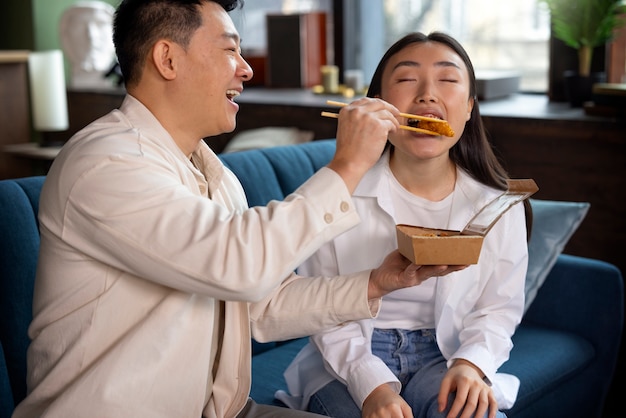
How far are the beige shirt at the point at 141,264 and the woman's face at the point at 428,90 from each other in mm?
446

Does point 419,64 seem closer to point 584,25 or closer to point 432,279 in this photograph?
point 432,279

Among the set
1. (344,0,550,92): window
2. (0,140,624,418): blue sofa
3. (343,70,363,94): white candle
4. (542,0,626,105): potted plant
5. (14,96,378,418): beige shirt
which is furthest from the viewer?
(343,70,363,94): white candle

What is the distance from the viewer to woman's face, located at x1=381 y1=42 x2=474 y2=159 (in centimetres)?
158

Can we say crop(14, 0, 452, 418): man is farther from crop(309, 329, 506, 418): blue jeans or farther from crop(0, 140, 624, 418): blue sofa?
crop(0, 140, 624, 418): blue sofa

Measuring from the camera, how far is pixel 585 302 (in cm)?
216

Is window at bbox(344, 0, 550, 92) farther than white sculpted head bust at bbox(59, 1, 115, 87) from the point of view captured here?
No

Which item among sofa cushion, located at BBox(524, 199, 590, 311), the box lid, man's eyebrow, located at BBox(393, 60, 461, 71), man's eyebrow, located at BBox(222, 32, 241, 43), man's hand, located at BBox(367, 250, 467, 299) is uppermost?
man's eyebrow, located at BBox(222, 32, 241, 43)

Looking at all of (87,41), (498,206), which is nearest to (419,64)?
(498,206)

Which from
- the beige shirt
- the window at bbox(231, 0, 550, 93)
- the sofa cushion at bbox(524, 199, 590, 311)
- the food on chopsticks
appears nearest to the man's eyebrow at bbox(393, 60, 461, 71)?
the food on chopsticks

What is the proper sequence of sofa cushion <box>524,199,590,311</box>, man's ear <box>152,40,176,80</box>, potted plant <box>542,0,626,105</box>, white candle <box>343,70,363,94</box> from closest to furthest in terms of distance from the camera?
man's ear <box>152,40,176,80</box> → sofa cushion <box>524,199,590,311</box> → potted plant <box>542,0,626,105</box> → white candle <box>343,70,363,94</box>

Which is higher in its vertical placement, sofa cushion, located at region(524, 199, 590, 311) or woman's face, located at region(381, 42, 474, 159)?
woman's face, located at region(381, 42, 474, 159)

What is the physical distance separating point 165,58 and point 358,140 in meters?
0.34

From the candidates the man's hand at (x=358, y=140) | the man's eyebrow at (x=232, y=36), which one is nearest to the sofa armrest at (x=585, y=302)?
the man's hand at (x=358, y=140)

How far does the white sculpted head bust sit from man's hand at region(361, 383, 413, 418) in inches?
136
